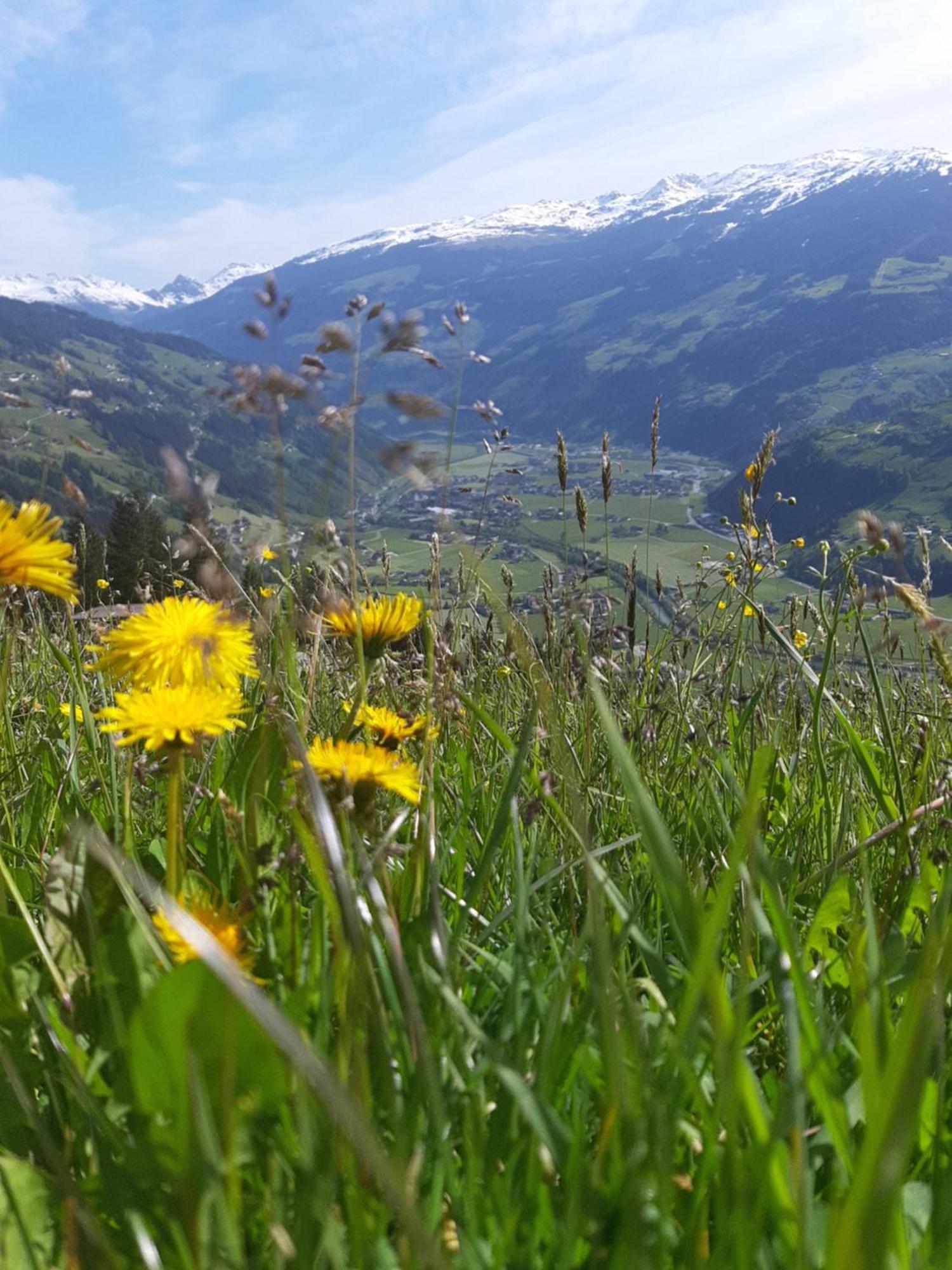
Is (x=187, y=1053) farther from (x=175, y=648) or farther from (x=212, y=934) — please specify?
(x=175, y=648)

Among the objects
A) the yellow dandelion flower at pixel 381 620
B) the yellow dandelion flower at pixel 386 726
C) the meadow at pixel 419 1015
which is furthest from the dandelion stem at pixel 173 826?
the yellow dandelion flower at pixel 381 620

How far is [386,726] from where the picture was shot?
1.46m

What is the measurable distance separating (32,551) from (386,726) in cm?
63

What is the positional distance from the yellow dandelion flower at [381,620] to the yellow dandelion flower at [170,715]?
1.51 feet

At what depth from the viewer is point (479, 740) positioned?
2.82 meters

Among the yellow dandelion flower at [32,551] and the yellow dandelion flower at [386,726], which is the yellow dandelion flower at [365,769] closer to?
the yellow dandelion flower at [386,726]

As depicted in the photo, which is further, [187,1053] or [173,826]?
[173,826]

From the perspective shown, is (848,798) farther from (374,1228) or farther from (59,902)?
(59,902)

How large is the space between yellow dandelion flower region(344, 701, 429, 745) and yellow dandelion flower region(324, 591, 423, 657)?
13 cm

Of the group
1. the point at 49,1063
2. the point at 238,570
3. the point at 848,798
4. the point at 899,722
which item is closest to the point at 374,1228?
the point at 49,1063

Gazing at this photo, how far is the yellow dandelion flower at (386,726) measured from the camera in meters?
1.43

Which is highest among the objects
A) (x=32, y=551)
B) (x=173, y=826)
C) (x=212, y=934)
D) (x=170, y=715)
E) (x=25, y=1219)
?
(x=32, y=551)

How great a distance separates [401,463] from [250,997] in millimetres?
1174

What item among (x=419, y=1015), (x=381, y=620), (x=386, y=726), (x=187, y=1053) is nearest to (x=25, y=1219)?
(x=187, y=1053)
